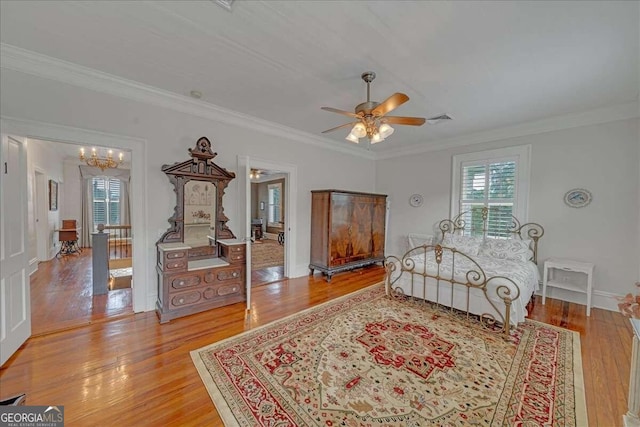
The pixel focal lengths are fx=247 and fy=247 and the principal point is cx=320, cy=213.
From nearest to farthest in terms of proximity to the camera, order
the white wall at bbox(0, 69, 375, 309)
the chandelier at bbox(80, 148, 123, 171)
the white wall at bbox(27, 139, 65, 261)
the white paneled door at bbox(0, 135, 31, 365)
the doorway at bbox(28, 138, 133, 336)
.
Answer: the white paneled door at bbox(0, 135, 31, 365), the white wall at bbox(0, 69, 375, 309), the doorway at bbox(28, 138, 133, 336), the white wall at bbox(27, 139, 65, 261), the chandelier at bbox(80, 148, 123, 171)

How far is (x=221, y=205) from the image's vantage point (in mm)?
3766

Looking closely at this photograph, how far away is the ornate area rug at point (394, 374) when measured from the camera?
171 centimetres

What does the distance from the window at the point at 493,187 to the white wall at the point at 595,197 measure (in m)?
0.15

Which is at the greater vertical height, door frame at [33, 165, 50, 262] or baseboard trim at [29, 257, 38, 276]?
door frame at [33, 165, 50, 262]

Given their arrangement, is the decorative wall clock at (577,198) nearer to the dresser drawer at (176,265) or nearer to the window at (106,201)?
the dresser drawer at (176,265)

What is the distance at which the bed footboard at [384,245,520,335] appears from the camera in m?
2.83

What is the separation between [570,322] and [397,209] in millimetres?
3531

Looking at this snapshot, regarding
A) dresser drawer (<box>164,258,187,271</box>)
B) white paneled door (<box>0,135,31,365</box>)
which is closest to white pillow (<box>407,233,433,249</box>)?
dresser drawer (<box>164,258,187,271</box>)

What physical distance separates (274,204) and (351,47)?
27.7 feet

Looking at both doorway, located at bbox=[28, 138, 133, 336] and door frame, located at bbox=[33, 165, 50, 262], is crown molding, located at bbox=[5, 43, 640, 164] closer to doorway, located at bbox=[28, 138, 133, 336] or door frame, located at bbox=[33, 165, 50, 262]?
doorway, located at bbox=[28, 138, 133, 336]

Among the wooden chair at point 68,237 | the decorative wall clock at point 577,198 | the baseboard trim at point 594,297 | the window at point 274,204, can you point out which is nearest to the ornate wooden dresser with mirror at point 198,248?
the baseboard trim at point 594,297

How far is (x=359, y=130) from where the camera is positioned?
271 centimetres

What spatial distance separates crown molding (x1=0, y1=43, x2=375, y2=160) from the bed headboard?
12.7ft

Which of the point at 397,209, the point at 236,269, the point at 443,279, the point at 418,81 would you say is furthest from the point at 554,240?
the point at 236,269
